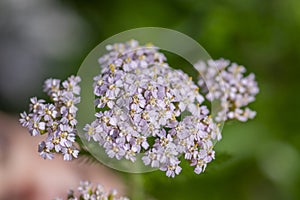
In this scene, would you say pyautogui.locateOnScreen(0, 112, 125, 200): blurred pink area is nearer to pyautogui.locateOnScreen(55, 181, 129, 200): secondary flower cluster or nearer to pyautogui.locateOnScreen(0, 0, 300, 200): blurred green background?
pyautogui.locateOnScreen(0, 0, 300, 200): blurred green background

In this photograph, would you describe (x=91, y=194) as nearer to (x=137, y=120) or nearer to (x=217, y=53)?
(x=137, y=120)

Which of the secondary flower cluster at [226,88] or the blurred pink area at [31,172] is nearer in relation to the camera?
the secondary flower cluster at [226,88]

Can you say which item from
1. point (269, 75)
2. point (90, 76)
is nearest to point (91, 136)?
point (90, 76)

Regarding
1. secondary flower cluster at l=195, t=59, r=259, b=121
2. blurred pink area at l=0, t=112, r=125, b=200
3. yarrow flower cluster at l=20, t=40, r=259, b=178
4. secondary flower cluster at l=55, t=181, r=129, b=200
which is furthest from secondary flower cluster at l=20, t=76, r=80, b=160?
blurred pink area at l=0, t=112, r=125, b=200

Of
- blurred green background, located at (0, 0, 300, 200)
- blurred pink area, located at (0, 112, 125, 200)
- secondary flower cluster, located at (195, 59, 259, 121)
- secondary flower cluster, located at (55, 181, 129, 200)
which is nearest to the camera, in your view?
secondary flower cluster, located at (55, 181, 129, 200)

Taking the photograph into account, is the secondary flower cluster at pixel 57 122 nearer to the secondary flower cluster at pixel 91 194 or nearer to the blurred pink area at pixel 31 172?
the secondary flower cluster at pixel 91 194

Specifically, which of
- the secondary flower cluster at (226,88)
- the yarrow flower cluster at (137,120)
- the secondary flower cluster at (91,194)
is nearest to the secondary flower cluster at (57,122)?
the yarrow flower cluster at (137,120)

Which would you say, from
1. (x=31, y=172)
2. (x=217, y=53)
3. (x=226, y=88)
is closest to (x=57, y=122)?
(x=226, y=88)
